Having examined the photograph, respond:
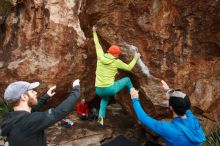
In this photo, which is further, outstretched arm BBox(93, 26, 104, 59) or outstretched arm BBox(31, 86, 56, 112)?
outstretched arm BBox(93, 26, 104, 59)

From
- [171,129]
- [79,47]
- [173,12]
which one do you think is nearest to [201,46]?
[173,12]

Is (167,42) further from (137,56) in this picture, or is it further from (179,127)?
(179,127)

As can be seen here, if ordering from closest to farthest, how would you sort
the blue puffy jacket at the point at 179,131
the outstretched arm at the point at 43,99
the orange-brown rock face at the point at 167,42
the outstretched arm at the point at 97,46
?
1. the blue puffy jacket at the point at 179,131
2. the outstretched arm at the point at 43,99
3. the orange-brown rock face at the point at 167,42
4. the outstretched arm at the point at 97,46

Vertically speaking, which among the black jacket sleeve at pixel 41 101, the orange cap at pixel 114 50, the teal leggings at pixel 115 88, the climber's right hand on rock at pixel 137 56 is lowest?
the teal leggings at pixel 115 88

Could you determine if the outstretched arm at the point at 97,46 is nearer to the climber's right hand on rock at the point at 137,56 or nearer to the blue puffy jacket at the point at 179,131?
the climber's right hand on rock at the point at 137,56

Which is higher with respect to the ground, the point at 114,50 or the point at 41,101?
the point at 114,50

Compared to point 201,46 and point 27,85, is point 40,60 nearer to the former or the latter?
point 201,46

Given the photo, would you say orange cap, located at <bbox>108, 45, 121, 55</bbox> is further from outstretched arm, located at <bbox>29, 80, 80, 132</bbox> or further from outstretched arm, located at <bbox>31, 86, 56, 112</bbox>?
outstretched arm, located at <bbox>29, 80, 80, 132</bbox>

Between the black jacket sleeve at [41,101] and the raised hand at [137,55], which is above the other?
the raised hand at [137,55]

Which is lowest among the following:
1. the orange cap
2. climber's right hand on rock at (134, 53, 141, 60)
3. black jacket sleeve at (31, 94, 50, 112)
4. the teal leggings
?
the teal leggings

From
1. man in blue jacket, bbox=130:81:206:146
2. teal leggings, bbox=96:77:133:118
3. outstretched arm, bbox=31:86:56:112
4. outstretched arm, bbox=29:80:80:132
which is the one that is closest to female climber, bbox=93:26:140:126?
teal leggings, bbox=96:77:133:118

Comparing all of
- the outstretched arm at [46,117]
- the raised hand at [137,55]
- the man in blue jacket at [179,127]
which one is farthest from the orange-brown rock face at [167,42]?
the outstretched arm at [46,117]

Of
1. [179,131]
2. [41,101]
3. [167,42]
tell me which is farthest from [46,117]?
[167,42]

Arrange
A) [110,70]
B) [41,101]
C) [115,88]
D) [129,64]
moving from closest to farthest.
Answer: [41,101], [129,64], [115,88], [110,70]
